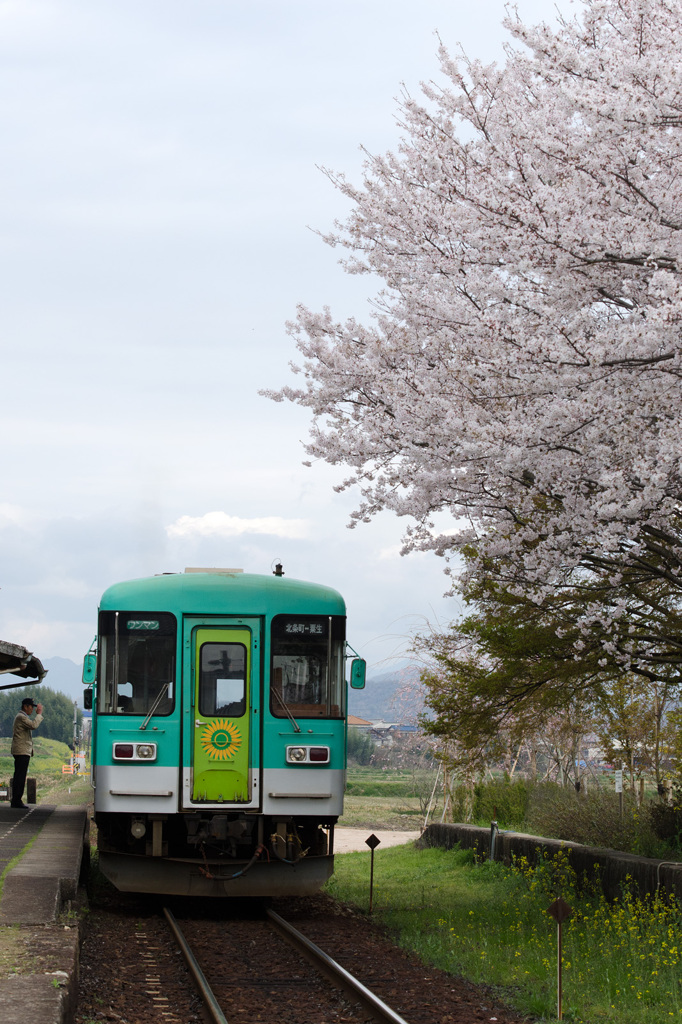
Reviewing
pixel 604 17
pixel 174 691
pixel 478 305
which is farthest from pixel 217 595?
pixel 604 17

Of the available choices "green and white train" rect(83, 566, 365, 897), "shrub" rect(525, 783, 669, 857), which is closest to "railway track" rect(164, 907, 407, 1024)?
"green and white train" rect(83, 566, 365, 897)

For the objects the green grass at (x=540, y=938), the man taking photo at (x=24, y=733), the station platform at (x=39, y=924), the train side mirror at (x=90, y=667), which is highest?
the train side mirror at (x=90, y=667)

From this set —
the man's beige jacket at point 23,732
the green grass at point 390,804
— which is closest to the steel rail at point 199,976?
the man's beige jacket at point 23,732

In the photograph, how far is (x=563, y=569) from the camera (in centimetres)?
1026

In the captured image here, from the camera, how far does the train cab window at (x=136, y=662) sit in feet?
36.9

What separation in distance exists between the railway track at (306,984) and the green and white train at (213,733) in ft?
3.06

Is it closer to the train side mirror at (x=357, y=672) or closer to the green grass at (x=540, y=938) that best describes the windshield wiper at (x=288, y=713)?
the train side mirror at (x=357, y=672)

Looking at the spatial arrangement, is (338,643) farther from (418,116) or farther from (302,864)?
(418,116)

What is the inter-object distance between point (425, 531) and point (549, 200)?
12.8 ft

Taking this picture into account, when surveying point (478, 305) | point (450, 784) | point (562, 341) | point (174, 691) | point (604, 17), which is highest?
point (604, 17)

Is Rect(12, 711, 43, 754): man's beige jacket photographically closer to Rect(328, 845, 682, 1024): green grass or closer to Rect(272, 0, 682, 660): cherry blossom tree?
Rect(328, 845, 682, 1024): green grass

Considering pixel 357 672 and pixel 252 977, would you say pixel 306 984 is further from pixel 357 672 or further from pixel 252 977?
pixel 357 672

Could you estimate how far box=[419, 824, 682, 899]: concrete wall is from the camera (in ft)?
34.9

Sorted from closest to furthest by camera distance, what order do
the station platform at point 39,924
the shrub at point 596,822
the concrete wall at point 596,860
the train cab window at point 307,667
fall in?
the station platform at point 39,924, the concrete wall at point 596,860, the train cab window at point 307,667, the shrub at point 596,822
